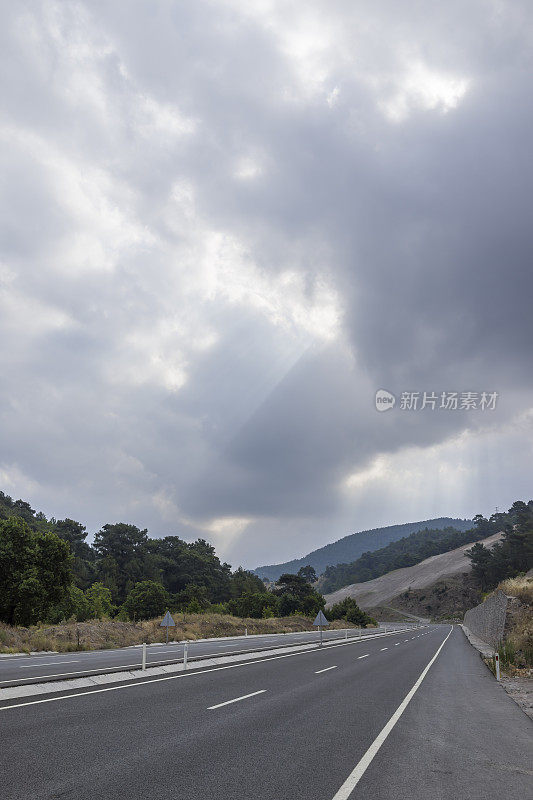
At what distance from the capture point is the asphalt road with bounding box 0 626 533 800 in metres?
6.05

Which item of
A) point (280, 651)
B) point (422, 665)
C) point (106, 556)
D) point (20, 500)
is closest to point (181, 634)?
point (280, 651)

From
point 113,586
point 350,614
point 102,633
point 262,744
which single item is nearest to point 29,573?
point 102,633

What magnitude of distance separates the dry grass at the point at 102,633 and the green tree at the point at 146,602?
29250 mm

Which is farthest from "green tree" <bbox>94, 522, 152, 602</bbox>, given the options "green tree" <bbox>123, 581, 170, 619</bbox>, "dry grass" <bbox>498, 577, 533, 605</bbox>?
"dry grass" <bbox>498, 577, 533, 605</bbox>

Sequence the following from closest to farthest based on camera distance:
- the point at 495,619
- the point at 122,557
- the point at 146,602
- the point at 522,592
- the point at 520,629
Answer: the point at 520,629
the point at 522,592
the point at 495,619
the point at 146,602
the point at 122,557

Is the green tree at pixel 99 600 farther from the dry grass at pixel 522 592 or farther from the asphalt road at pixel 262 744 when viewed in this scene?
the asphalt road at pixel 262 744

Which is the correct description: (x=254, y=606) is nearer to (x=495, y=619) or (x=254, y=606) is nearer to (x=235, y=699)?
(x=495, y=619)

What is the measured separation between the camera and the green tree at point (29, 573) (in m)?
39.2

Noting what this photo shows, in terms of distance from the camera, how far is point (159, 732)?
8531mm

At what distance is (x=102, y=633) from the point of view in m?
36.1

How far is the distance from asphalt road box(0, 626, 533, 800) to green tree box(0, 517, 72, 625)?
29345 mm

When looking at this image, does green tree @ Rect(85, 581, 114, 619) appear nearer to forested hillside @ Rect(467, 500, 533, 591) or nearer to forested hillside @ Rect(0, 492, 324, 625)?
forested hillside @ Rect(0, 492, 324, 625)

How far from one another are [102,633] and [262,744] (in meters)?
32.0

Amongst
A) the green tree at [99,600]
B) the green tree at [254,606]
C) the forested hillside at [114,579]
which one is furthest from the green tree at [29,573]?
the green tree at [254,606]
